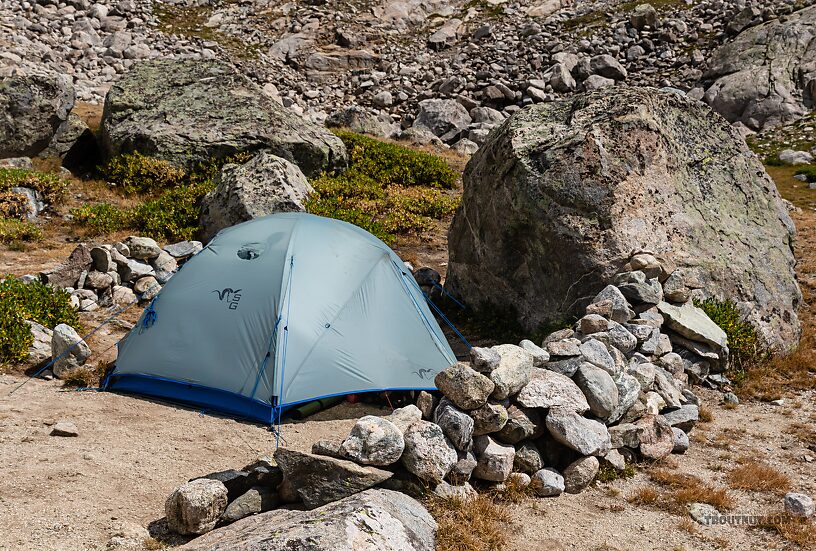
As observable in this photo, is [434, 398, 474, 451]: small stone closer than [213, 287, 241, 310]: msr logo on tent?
Yes

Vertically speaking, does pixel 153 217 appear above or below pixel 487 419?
below

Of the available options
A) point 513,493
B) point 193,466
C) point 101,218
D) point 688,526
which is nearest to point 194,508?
point 193,466

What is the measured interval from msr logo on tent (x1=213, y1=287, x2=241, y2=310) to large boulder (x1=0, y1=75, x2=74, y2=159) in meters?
14.6

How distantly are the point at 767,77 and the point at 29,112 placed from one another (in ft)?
112

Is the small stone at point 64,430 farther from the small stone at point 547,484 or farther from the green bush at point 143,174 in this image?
the green bush at point 143,174

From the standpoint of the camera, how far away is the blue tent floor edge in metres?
8.46

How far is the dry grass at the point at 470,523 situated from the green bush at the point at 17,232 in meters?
12.7

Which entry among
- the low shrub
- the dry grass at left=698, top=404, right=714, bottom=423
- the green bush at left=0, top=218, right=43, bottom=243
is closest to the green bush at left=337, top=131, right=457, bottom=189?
the low shrub

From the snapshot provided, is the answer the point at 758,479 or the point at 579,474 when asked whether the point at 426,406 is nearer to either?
the point at 579,474

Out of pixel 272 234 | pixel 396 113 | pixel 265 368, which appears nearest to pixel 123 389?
pixel 265 368

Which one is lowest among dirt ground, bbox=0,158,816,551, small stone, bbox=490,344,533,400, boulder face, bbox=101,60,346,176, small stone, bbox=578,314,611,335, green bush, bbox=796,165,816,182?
dirt ground, bbox=0,158,816,551

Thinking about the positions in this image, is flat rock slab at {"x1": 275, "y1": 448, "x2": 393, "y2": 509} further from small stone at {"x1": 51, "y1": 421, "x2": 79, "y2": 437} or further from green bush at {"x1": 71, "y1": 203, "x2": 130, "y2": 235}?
green bush at {"x1": 71, "y1": 203, "x2": 130, "y2": 235}

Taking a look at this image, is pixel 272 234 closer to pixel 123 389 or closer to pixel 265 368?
pixel 265 368

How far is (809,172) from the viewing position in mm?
26719
